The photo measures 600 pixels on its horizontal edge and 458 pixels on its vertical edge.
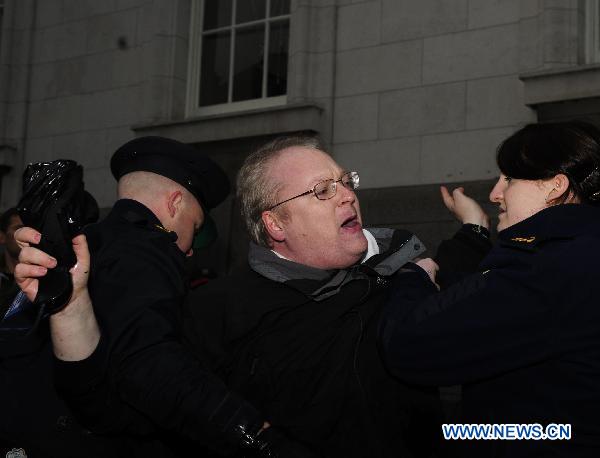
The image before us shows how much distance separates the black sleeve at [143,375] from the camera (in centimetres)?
216

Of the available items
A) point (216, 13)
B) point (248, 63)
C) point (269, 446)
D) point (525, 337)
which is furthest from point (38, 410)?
point (216, 13)

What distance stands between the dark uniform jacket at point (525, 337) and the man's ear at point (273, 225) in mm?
793

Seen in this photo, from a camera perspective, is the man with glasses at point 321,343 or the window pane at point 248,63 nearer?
the man with glasses at point 321,343

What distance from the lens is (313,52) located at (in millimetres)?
8016

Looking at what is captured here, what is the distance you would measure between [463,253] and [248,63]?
6677mm

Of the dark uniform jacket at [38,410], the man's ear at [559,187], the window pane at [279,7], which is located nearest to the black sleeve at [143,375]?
the dark uniform jacket at [38,410]

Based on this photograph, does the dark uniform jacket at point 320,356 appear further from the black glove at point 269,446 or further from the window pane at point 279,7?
the window pane at point 279,7

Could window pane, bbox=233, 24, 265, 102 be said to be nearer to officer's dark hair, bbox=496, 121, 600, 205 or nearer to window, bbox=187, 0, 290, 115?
window, bbox=187, 0, 290, 115

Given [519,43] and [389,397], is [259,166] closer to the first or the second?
[389,397]

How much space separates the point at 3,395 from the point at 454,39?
581 centimetres

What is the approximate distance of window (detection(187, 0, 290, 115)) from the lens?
8750 millimetres

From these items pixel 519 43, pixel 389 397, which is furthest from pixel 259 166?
pixel 519 43

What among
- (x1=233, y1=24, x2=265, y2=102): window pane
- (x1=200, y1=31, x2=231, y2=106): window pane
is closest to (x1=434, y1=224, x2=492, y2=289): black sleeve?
(x1=233, y1=24, x2=265, y2=102): window pane

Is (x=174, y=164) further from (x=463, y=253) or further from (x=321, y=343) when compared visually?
(x=463, y=253)
